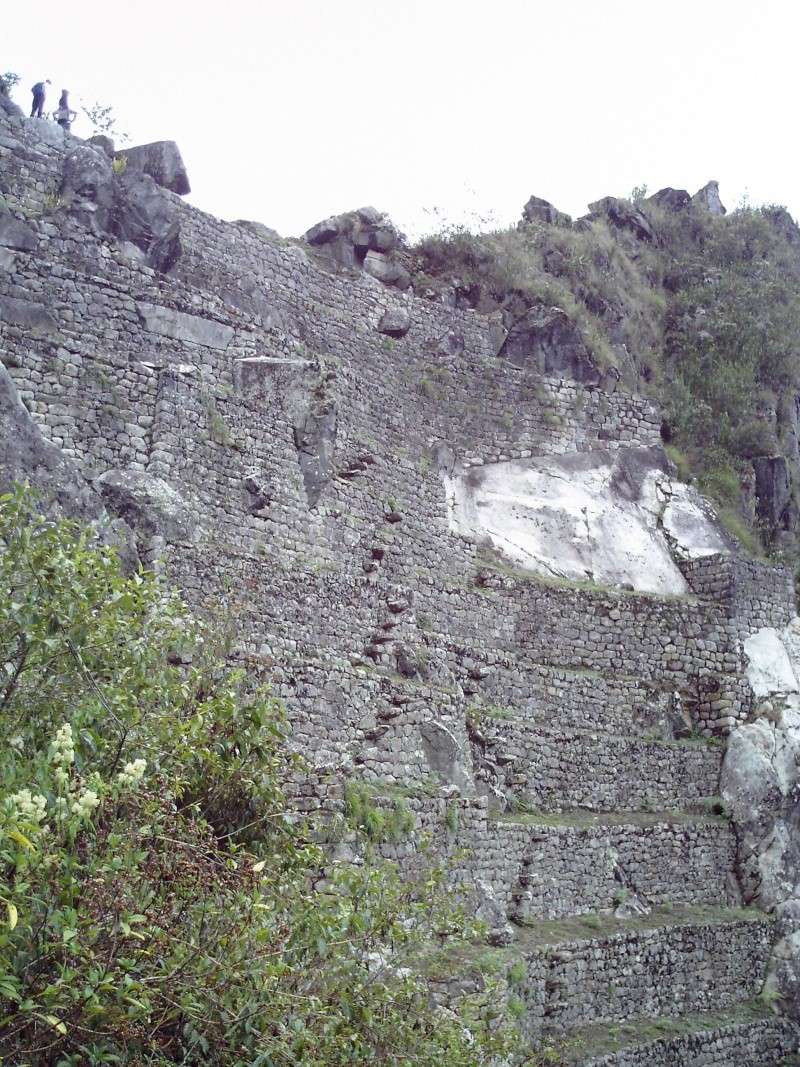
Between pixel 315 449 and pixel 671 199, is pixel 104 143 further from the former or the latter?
pixel 671 199

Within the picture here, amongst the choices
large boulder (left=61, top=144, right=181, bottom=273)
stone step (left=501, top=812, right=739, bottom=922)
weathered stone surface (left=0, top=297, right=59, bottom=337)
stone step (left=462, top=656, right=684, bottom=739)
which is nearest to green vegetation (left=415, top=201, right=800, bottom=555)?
stone step (left=462, top=656, right=684, bottom=739)

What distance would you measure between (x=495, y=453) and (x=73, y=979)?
1777 cm

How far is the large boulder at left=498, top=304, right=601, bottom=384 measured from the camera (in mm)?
24297

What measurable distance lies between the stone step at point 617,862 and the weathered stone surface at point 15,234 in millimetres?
9415

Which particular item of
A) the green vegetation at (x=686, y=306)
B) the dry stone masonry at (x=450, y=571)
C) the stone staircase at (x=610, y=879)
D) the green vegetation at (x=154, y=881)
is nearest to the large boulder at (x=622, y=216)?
the green vegetation at (x=686, y=306)

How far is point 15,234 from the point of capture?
51.6ft

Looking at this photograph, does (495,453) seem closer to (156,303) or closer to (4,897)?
(156,303)

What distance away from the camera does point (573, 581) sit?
21281 millimetres

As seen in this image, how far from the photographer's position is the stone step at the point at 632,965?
1327 cm

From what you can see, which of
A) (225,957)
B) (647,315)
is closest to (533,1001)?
(225,957)

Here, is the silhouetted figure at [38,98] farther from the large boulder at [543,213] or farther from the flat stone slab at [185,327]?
the large boulder at [543,213]

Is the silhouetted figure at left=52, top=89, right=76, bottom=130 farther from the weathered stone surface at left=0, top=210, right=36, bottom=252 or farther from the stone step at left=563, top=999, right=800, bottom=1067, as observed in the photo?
the stone step at left=563, top=999, right=800, bottom=1067

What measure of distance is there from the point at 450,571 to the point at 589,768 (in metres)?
3.88

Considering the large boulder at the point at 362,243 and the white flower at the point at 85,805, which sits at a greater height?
the large boulder at the point at 362,243
